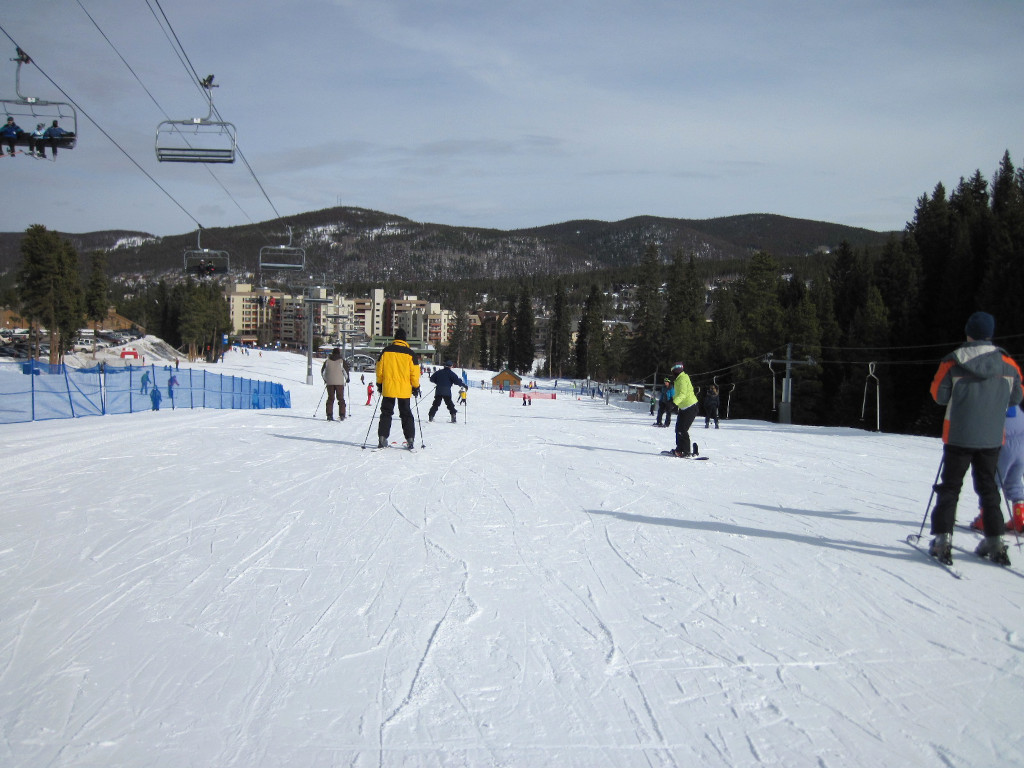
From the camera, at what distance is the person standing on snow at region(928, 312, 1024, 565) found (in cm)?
464

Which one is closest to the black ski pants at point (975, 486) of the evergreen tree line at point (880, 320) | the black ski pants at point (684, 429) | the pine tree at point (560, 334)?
the black ski pants at point (684, 429)

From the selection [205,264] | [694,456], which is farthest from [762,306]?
[694,456]

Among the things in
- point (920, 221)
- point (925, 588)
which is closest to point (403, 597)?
point (925, 588)

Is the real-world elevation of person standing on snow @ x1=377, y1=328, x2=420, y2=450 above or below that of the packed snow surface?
above

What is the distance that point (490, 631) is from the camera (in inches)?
142

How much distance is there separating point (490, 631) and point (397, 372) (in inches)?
275

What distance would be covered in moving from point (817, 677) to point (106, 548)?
4561 mm

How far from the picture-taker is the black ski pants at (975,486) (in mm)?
4688

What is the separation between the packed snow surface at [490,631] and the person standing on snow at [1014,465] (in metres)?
0.61

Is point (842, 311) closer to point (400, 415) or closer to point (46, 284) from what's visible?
point (400, 415)

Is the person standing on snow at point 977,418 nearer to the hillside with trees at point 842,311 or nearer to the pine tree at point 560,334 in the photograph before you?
the hillside with trees at point 842,311

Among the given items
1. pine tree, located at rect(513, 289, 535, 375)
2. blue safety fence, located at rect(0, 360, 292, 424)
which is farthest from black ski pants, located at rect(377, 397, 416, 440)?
pine tree, located at rect(513, 289, 535, 375)

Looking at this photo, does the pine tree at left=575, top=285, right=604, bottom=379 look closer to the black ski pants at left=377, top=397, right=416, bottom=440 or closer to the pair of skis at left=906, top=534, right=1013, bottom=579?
the black ski pants at left=377, top=397, right=416, bottom=440

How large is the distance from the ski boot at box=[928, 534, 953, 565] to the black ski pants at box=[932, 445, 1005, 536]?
1.8 inches
